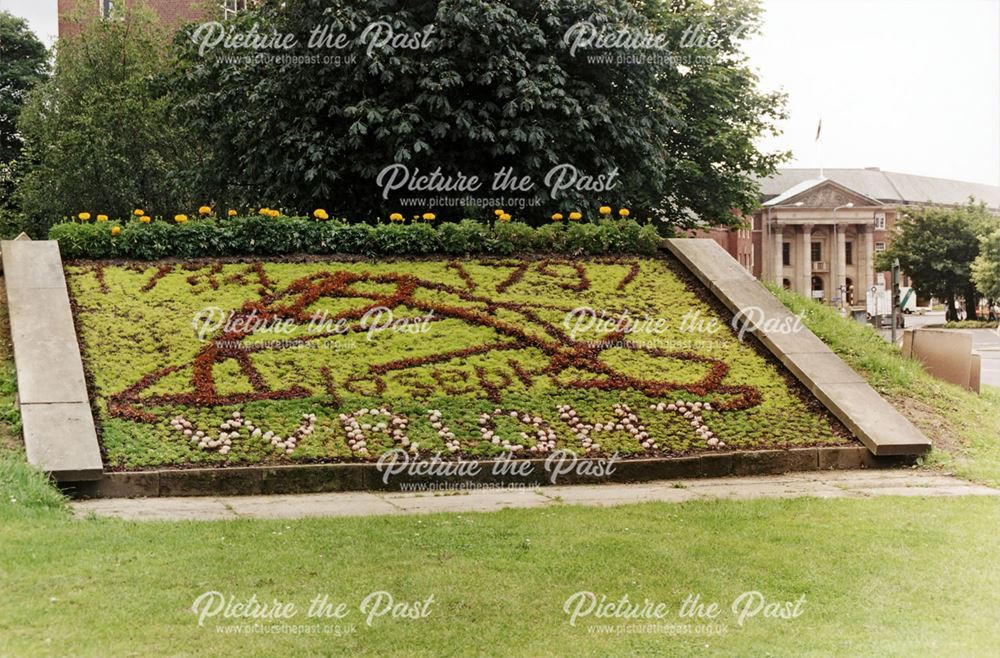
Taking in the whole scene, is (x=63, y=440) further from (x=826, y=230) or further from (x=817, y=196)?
(x=817, y=196)

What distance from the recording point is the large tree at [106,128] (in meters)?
27.7

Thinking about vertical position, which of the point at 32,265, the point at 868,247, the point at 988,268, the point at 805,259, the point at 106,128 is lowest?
the point at 988,268

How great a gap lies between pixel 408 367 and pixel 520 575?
559cm

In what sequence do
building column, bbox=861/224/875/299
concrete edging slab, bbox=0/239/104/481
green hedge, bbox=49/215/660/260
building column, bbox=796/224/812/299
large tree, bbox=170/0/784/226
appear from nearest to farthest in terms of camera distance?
concrete edging slab, bbox=0/239/104/481 < green hedge, bbox=49/215/660/260 < large tree, bbox=170/0/784/226 < building column, bbox=861/224/875/299 < building column, bbox=796/224/812/299

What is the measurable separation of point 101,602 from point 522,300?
8584 millimetres

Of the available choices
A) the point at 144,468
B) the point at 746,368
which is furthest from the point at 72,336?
the point at 746,368

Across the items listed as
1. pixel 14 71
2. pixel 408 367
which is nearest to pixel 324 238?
pixel 408 367

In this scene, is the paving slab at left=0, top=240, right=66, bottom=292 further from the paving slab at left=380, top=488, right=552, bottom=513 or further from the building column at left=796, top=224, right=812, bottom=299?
the building column at left=796, top=224, right=812, bottom=299

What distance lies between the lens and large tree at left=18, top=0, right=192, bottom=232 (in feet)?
90.9

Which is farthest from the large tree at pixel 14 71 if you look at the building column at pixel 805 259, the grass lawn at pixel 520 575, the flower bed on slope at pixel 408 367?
the building column at pixel 805 259

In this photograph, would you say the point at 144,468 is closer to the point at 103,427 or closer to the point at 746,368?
the point at 103,427

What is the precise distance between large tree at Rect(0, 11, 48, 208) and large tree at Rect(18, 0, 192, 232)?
8611 mm

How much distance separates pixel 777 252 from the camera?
65.5 meters

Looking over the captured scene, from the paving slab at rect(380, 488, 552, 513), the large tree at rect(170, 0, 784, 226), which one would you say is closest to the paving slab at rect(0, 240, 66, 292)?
the large tree at rect(170, 0, 784, 226)
